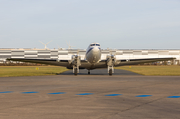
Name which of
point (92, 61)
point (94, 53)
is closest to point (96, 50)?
point (94, 53)

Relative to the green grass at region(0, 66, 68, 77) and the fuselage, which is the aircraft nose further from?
the green grass at region(0, 66, 68, 77)

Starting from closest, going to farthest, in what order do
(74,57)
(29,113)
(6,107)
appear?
(29,113) → (6,107) → (74,57)

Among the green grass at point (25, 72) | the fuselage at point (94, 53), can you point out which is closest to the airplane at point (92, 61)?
the fuselage at point (94, 53)

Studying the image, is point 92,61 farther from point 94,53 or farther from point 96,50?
point 96,50

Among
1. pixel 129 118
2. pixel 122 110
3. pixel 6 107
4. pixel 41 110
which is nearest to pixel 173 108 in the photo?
pixel 122 110

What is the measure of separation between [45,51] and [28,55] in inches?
373

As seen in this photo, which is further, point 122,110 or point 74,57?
point 74,57

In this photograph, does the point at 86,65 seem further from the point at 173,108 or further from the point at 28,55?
the point at 28,55

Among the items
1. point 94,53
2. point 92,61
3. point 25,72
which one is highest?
point 94,53

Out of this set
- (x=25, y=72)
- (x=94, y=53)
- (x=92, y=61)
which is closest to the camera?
(x=94, y=53)

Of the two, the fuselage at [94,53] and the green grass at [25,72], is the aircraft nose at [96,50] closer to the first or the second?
the fuselage at [94,53]

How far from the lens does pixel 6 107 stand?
922 centimetres

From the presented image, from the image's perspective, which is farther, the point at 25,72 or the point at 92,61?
the point at 25,72

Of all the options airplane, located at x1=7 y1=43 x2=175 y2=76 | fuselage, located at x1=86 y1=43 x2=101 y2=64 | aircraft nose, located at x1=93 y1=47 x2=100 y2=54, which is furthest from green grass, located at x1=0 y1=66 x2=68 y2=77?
aircraft nose, located at x1=93 y1=47 x2=100 y2=54
